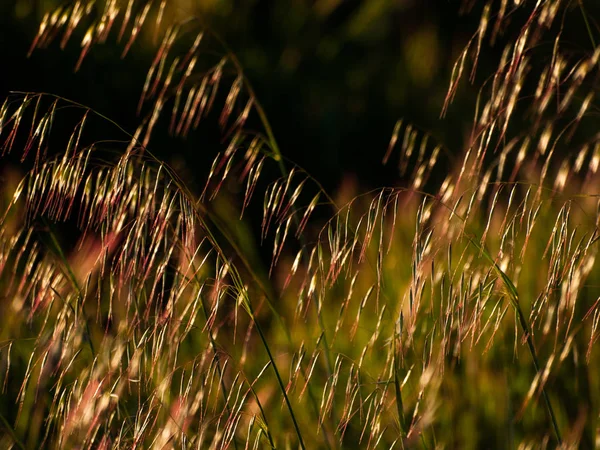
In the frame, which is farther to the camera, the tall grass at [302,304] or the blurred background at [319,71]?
the blurred background at [319,71]

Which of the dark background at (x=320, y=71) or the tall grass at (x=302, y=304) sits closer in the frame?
the tall grass at (x=302, y=304)

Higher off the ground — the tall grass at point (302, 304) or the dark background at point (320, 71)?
the dark background at point (320, 71)

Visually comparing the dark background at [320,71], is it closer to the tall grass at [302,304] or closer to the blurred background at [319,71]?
the blurred background at [319,71]

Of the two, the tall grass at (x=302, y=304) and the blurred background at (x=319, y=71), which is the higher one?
the blurred background at (x=319, y=71)

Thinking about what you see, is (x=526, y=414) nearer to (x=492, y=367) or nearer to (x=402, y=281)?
(x=492, y=367)

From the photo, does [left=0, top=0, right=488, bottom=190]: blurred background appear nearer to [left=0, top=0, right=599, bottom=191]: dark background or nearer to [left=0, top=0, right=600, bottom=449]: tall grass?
[left=0, top=0, right=599, bottom=191]: dark background

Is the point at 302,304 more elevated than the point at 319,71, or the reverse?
the point at 319,71

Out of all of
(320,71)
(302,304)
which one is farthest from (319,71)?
(302,304)

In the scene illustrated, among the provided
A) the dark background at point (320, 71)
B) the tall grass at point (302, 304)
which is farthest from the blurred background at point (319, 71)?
the tall grass at point (302, 304)

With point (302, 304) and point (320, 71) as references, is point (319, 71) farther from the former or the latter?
point (302, 304)
